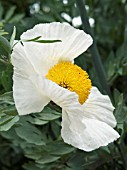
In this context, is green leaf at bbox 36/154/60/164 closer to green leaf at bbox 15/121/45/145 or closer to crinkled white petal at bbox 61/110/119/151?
green leaf at bbox 15/121/45/145

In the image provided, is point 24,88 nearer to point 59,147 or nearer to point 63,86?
point 63,86

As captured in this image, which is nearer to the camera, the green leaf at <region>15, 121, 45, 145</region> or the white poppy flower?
the white poppy flower

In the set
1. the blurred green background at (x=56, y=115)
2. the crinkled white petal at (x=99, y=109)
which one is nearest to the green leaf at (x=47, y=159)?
the blurred green background at (x=56, y=115)

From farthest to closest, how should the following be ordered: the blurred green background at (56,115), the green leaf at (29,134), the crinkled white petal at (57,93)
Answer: the green leaf at (29,134) < the blurred green background at (56,115) < the crinkled white petal at (57,93)

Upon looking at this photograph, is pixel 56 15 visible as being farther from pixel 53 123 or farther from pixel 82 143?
pixel 82 143

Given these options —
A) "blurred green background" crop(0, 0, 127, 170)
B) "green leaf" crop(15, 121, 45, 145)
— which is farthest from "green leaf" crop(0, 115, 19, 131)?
"green leaf" crop(15, 121, 45, 145)

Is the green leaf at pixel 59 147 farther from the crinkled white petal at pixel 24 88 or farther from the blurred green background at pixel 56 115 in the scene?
the crinkled white petal at pixel 24 88
